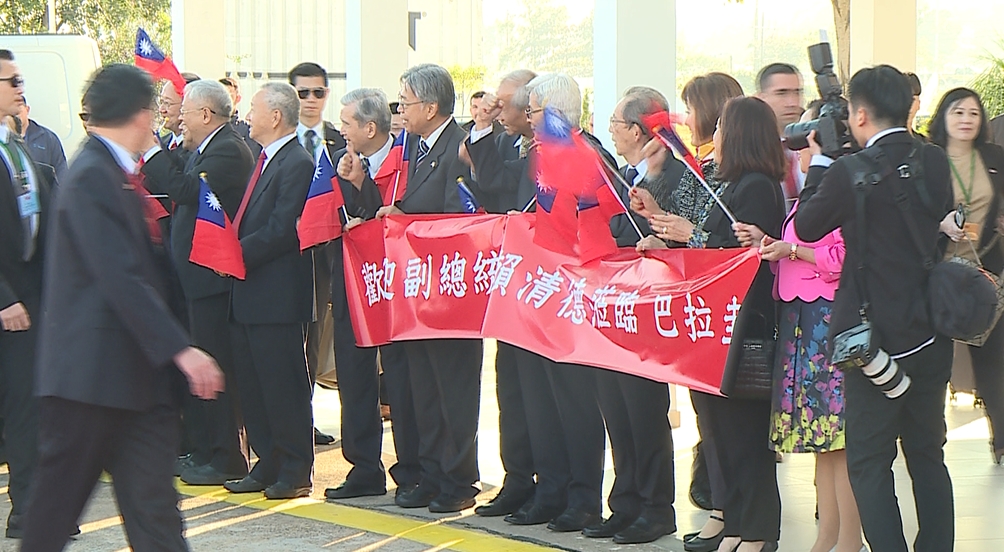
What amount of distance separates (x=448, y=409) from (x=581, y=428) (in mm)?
857

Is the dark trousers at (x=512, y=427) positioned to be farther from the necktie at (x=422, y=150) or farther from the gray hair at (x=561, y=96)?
the gray hair at (x=561, y=96)

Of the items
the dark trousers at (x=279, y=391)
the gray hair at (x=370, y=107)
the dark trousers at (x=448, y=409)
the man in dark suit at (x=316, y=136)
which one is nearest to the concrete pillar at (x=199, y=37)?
the man in dark suit at (x=316, y=136)

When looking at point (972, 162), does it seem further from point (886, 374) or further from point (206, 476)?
point (206, 476)

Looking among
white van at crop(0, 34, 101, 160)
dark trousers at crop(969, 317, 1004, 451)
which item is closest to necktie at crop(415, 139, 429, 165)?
dark trousers at crop(969, 317, 1004, 451)

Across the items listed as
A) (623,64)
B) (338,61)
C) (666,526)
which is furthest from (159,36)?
(666,526)

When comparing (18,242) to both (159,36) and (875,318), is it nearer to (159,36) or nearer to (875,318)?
(875,318)

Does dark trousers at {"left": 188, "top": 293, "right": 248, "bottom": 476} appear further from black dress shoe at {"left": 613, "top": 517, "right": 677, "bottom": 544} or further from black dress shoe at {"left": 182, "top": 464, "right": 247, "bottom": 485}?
black dress shoe at {"left": 613, "top": 517, "right": 677, "bottom": 544}

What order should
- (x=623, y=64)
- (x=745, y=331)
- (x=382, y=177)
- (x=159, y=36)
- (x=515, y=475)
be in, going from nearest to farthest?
(x=745, y=331)
(x=515, y=475)
(x=382, y=177)
(x=623, y=64)
(x=159, y=36)

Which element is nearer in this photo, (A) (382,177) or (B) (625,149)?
(B) (625,149)

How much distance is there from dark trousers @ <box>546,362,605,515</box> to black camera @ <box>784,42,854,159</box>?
1.76m

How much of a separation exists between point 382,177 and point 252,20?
79372 mm

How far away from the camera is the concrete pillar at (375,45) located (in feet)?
38.0

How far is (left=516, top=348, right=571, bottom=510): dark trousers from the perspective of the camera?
→ 22.2 feet

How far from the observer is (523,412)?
7031 millimetres
